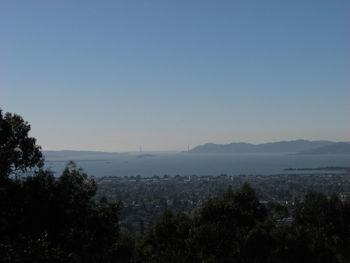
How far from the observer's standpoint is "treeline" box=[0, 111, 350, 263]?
8227mm

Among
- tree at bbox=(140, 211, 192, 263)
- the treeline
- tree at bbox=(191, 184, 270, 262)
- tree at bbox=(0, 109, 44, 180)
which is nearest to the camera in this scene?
the treeline

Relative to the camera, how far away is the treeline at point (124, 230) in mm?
8227

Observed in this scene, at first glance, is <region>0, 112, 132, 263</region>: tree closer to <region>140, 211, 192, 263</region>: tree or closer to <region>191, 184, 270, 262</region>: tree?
<region>191, 184, 270, 262</region>: tree

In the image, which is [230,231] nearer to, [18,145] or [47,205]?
[47,205]

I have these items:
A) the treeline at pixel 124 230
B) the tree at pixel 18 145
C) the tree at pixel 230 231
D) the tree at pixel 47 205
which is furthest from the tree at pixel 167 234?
the tree at pixel 18 145

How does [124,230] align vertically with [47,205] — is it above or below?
below

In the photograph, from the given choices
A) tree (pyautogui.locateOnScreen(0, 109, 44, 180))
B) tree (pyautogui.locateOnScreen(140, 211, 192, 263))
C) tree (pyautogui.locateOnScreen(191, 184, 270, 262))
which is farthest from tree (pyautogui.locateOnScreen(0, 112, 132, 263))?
tree (pyautogui.locateOnScreen(140, 211, 192, 263))

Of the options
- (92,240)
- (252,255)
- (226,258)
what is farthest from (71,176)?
(252,255)

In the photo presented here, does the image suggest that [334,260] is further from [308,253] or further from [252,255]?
[252,255]

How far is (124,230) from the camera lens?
15625mm

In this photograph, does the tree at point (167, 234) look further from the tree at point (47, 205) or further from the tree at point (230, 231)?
the tree at point (47, 205)


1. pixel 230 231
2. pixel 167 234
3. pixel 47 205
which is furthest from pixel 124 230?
pixel 47 205

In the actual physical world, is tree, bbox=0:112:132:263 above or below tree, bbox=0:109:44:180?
below

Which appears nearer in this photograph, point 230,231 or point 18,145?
point 18,145
